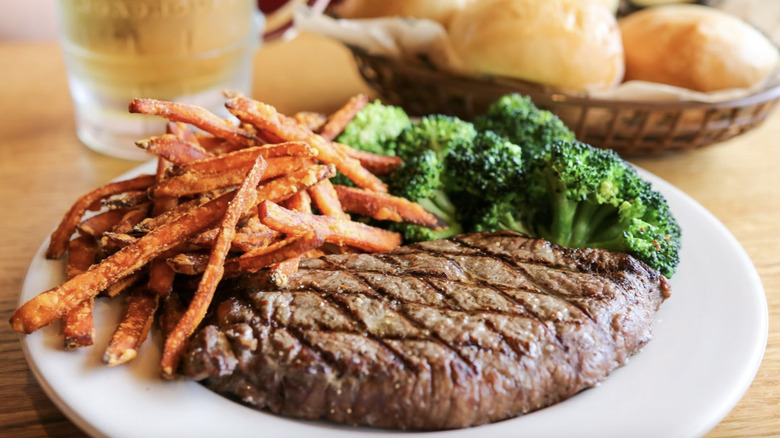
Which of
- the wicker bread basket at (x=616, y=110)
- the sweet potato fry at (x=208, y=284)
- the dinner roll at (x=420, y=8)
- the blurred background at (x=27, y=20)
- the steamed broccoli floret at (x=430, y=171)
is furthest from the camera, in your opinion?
the blurred background at (x=27, y=20)

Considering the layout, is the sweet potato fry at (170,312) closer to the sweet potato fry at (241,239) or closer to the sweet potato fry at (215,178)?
the sweet potato fry at (241,239)

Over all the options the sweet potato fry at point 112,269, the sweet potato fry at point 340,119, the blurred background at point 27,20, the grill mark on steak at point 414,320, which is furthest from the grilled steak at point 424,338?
the blurred background at point 27,20

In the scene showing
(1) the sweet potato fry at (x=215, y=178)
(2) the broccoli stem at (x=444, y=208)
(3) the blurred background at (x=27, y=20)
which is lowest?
→ (3) the blurred background at (x=27, y=20)

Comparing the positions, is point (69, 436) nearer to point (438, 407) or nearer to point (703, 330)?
point (438, 407)

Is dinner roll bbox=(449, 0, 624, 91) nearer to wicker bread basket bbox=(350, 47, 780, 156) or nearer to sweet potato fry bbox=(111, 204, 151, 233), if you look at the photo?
wicker bread basket bbox=(350, 47, 780, 156)

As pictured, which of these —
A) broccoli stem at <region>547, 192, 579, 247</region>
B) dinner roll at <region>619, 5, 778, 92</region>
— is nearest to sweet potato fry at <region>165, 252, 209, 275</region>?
broccoli stem at <region>547, 192, 579, 247</region>

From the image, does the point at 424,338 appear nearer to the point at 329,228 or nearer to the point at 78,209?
the point at 329,228
